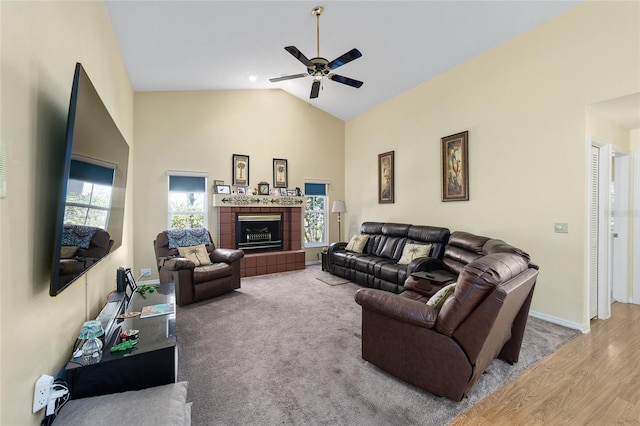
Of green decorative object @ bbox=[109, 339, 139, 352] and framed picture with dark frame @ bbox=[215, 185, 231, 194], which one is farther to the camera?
framed picture with dark frame @ bbox=[215, 185, 231, 194]

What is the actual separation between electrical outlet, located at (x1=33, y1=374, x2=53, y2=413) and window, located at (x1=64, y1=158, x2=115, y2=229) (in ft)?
2.46

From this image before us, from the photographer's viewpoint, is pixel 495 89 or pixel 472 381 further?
pixel 495 89

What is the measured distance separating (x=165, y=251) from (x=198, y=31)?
3.16 m

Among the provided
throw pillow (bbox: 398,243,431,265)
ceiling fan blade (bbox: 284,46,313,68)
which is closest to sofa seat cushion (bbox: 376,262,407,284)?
throw pillow (bbox: 398,243,431,265)

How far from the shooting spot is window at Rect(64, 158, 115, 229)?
4.63ft

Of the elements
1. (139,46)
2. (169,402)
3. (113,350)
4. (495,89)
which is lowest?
(169,402)

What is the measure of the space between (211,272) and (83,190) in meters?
2.72

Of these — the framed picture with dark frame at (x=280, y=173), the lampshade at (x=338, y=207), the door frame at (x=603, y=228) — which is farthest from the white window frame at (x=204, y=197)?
the door frame at (x=603, y=228)

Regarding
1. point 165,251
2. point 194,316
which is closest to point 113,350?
point 194,316

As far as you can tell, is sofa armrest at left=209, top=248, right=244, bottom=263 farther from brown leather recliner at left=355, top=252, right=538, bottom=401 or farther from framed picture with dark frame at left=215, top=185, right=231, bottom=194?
brown leather recliner at left=355, top=252, right=538, bottom=401

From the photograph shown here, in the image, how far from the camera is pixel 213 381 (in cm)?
222

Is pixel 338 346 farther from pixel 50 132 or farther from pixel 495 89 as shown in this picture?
pixel 495 89

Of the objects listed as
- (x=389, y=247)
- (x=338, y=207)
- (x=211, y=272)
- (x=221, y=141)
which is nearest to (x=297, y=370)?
(x=211, y=272)

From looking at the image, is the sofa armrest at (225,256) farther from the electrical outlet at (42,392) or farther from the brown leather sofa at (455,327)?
the electrical outlet at (42,392)
